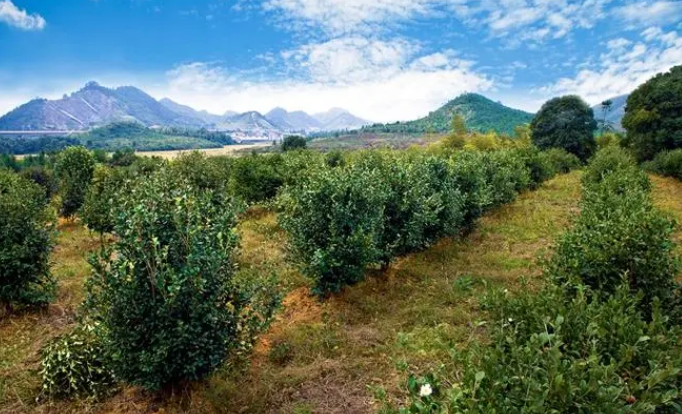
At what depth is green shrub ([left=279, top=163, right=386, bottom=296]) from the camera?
1031 centimetres

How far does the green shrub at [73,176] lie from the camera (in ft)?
89.1

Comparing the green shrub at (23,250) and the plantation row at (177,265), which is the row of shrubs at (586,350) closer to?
the plantation row at (177,265)

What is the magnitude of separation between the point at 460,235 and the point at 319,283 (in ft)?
30.3

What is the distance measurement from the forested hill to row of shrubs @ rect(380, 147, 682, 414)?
388 feet

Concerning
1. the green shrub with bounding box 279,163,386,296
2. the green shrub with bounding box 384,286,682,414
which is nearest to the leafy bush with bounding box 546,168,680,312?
the green shrub with bounding box 384,286,682,414

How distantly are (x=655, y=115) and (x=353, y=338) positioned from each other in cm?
3540

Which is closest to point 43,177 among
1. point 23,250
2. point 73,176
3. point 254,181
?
point 73,176

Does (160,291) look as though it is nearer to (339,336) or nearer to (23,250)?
(339,336)

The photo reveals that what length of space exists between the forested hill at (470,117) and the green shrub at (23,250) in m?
119

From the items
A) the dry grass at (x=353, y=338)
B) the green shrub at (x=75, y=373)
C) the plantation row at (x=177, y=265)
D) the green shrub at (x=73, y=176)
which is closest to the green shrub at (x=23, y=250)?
the plantation row at (x=177, y=265)

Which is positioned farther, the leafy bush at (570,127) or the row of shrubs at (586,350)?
the leafy bush at (570,127)

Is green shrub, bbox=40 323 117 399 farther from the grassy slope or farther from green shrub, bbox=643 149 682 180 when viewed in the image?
green shrub, bbox=643 149 682 180

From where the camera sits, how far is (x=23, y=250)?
10719 millimetres

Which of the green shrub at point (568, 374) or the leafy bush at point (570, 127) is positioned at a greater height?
the leafy bush at point (570, 127)
